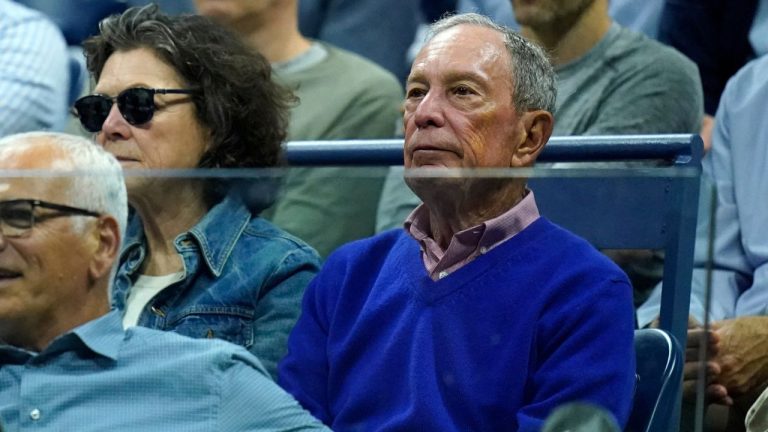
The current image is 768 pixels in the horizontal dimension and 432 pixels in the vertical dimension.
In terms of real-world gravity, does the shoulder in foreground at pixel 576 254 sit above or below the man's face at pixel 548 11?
above

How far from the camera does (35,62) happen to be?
155 inches

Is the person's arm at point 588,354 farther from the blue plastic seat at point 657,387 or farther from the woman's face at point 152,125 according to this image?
the woman's face at point 152,125

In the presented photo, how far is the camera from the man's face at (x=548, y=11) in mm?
3314

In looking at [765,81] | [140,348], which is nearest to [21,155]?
[140,348]

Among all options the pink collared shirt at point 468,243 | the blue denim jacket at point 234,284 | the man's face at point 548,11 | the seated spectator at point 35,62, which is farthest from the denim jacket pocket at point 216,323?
the seated spectator at point 35,62

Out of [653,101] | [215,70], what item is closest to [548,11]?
[653,101]

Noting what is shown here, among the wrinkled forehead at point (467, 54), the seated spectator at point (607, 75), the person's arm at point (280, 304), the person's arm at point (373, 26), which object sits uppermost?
the wrinkled forehead at point (467, 54)

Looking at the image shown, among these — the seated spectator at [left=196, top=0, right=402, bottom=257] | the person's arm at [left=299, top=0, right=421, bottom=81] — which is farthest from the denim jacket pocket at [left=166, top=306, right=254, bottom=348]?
the person's arm at [left=299, top=0, right=421, bottom=81]

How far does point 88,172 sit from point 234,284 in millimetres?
402

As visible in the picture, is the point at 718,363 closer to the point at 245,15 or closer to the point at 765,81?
the point at 765,81

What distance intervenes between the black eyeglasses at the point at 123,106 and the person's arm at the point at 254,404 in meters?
0.76

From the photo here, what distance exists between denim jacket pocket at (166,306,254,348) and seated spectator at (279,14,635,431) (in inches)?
3.1

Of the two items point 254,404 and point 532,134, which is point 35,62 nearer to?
point 532,134

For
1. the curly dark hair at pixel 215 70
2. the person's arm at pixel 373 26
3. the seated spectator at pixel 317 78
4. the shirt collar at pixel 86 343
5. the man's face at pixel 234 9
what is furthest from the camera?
the person's arm at pixel 373 26
